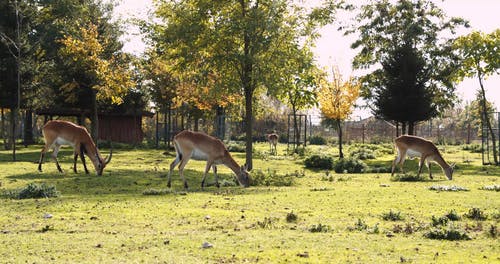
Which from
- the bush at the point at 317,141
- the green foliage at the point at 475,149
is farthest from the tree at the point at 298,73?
the bush at the point at 317,141

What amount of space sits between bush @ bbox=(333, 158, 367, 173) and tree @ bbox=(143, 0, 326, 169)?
16.1 ft

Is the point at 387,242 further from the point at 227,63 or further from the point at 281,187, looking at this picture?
the point at 227,63

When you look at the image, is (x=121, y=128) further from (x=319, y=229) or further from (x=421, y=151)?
(x=319, y=229)

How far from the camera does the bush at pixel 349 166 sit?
28656 millimetres

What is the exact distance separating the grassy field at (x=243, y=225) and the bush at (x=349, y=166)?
861 centimetres

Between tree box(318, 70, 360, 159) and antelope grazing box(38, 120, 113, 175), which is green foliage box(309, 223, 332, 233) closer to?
antelope grazing box(38, 120, 113, 175)

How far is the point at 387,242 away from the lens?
970 cm

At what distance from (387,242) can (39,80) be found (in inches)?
→ 1708

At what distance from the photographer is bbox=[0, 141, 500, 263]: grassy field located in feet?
28.5

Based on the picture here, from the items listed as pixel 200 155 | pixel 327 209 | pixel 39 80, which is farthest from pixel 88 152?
Answer: pixel 39 80

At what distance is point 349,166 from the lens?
28.9 m

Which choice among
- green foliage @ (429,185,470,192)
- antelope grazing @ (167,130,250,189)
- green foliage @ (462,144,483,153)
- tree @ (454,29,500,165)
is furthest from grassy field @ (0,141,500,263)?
green foliage @ (462,144,483,153)

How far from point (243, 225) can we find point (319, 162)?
Answer: 19.6 metres

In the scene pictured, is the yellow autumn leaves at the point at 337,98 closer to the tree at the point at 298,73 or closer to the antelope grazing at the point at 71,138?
the tree at the point at 298,73
